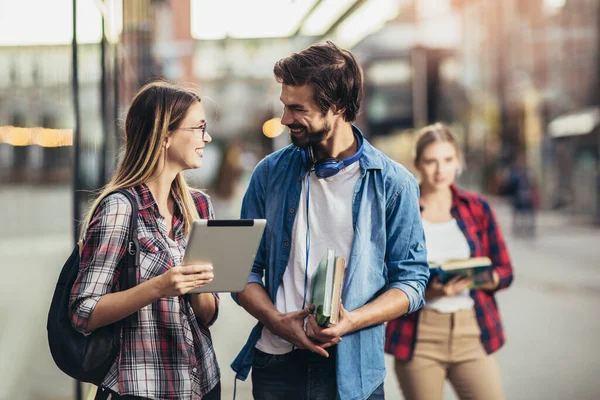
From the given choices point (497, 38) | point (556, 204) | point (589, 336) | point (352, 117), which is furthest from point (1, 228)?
point (497, 38)

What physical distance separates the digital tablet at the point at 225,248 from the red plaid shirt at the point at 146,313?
238mm

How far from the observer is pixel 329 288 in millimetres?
2361

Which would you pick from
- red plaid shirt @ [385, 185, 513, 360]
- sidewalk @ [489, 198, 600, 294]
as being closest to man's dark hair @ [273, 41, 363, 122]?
red plaid shirt @ [385, 185, 513, 360]

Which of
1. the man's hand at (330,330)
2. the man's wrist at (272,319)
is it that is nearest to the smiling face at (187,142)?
the man's wrist at (272,319)

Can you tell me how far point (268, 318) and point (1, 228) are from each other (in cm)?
90

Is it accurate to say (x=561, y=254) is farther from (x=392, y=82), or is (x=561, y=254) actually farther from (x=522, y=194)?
(x=392, y=82)

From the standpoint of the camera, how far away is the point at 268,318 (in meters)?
2.64

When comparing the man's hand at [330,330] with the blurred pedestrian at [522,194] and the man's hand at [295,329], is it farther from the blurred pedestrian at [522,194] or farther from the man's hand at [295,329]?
the blurred pedestrian at [522,194]

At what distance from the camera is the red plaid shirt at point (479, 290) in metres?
4.00

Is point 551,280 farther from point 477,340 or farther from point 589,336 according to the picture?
point 477,340

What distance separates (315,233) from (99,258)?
0.69 m

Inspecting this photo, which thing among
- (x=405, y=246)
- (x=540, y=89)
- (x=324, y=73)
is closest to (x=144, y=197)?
(x=324, y=73)

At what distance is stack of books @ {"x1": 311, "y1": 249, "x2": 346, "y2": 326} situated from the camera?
7.74ft

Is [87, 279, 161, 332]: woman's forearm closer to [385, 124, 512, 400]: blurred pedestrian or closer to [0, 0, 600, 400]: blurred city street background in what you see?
[0, 0, 600, 400]: blurred city street background
